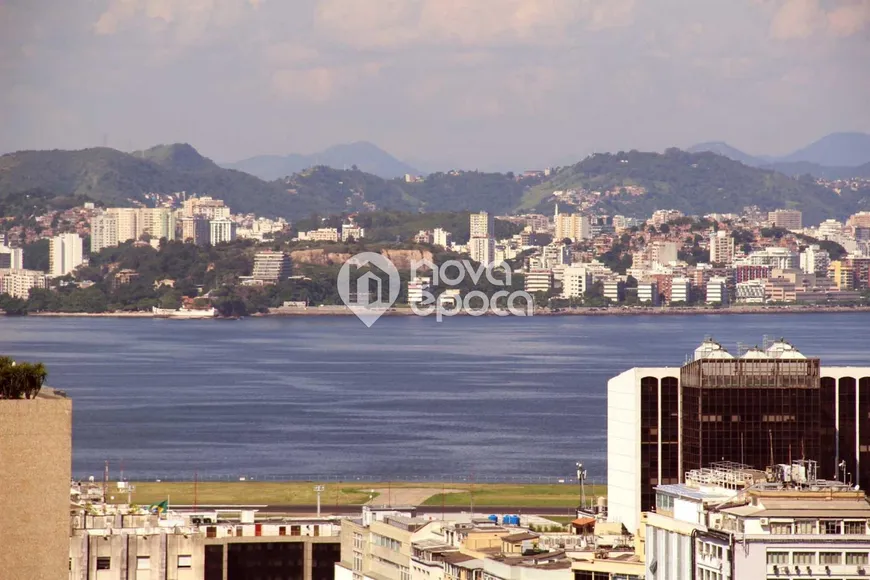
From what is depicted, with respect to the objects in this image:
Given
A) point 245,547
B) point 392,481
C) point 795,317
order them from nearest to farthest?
point 245,547
point 392,481
point 795,317

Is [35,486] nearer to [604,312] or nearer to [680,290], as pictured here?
[604,312]

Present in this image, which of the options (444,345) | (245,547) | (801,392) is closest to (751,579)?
(245,547)

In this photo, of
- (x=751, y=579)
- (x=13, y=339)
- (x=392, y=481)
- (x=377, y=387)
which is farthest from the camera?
(x=13, y=339)

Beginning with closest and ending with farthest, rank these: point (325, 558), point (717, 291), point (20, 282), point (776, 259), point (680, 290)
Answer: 1. point (325, 558)
2. point (680, 290)
3. point (717, 291)
4. point (20, 282)
5. point (776, 259)

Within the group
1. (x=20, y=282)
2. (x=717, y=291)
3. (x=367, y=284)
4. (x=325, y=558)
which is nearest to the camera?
(x=325, y=558)

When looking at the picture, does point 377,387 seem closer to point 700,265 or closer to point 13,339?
point 13,339

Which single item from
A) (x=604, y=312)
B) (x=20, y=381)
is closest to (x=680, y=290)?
(x=604, y=312)
